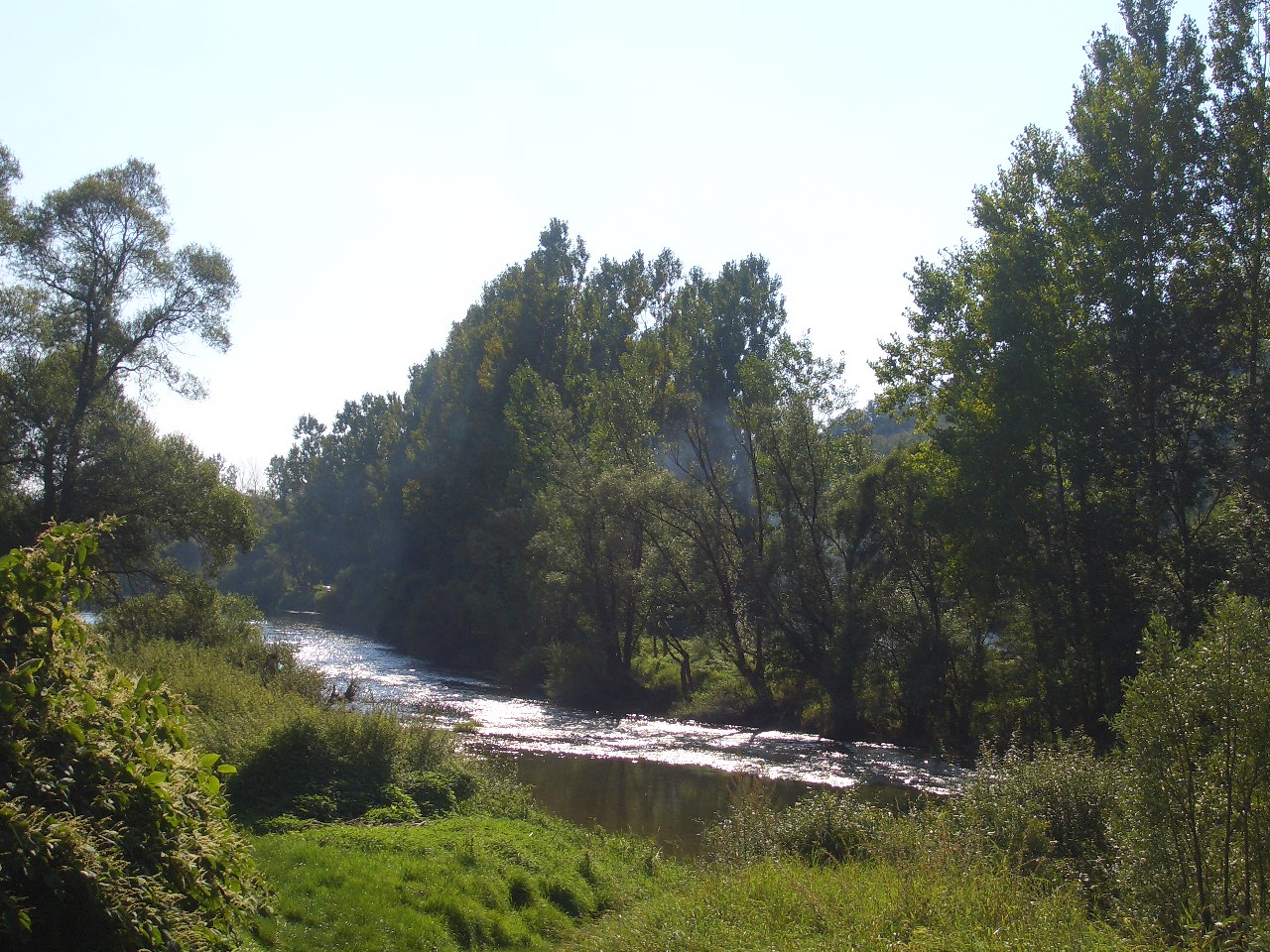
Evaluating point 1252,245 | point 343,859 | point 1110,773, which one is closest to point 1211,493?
point 1252,245

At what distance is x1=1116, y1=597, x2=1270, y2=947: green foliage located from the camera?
7988mm

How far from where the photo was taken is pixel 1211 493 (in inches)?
955

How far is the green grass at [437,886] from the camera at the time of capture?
31.0 feet

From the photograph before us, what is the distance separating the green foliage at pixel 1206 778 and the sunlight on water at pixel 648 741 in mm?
14153

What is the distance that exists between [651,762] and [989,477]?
500 inches

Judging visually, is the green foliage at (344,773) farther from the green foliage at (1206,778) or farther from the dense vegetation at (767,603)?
the green foliage at (1206,778)

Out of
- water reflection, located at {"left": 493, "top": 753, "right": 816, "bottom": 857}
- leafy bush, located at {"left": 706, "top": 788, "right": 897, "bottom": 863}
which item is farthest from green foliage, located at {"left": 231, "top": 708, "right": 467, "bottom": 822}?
leafy bush, located at {"left": 706, "top": 788, "right": 897, "bottom": 863}

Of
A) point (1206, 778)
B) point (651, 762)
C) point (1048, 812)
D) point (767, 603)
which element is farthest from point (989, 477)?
point (1206, 778)

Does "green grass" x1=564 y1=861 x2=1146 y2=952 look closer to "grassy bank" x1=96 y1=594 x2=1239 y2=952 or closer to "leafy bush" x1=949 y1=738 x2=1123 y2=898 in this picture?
"grassy bank" x1=96 y1=594 x2=1239 y2=952

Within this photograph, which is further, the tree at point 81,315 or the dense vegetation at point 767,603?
the tree at point 81,315

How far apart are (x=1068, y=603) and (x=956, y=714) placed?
530 cm

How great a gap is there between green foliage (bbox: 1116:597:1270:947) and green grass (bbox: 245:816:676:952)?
6423 millimetres

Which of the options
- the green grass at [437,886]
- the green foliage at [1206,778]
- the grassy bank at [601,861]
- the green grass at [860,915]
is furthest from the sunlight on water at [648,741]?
the green foliage at [1206,778]

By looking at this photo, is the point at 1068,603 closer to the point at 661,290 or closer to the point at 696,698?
the point at 696,698
